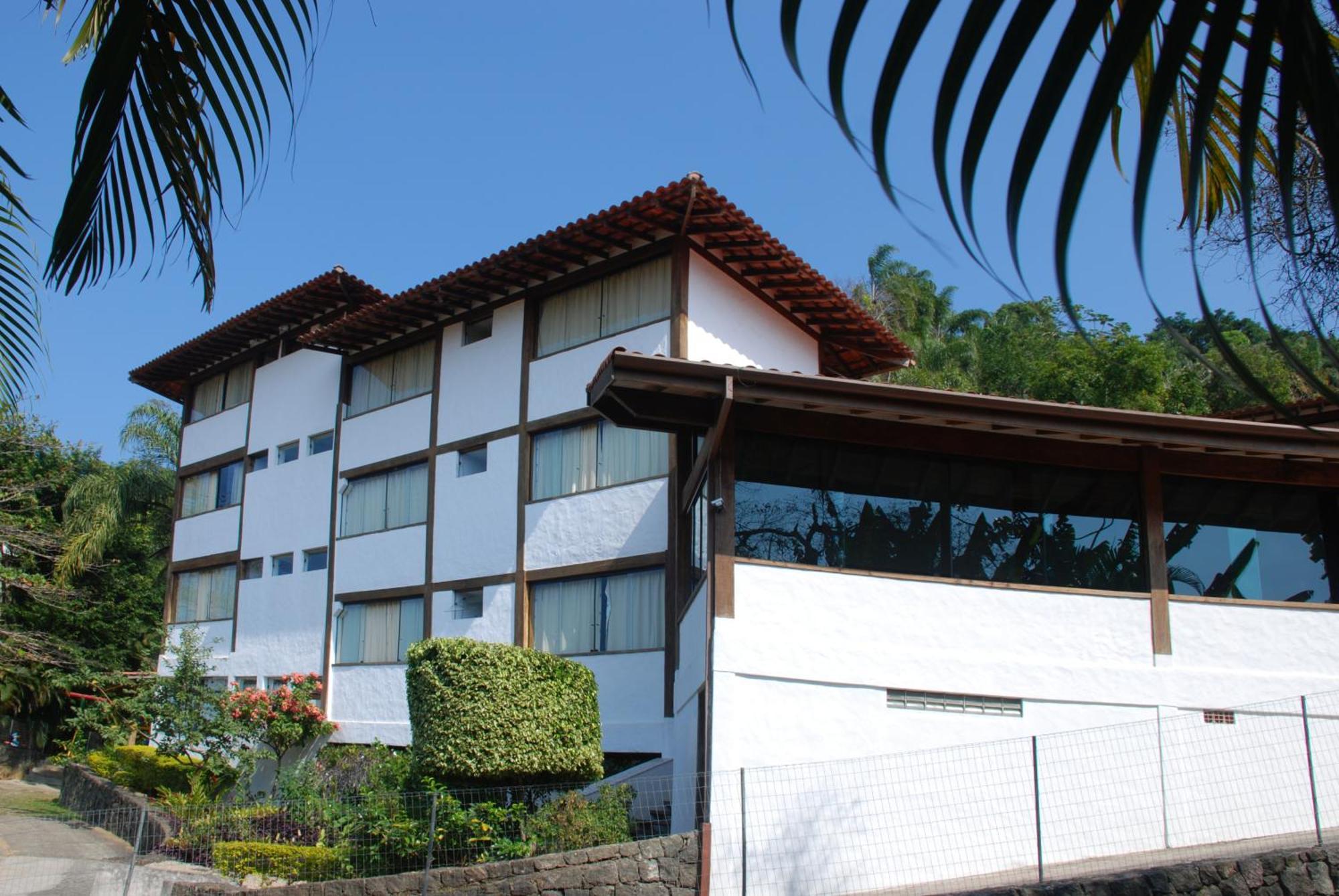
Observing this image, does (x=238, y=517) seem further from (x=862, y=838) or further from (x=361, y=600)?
(x=862, y=838)

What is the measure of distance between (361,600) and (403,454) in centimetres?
292

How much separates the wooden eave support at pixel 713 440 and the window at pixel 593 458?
158 centimetres

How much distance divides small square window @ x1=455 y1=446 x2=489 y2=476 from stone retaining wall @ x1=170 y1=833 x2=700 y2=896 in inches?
386

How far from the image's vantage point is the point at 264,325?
26344 mm

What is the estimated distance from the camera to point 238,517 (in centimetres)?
2698

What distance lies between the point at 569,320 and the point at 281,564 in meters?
9.83

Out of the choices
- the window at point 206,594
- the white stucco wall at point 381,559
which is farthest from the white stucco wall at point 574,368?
the window at point 206,594

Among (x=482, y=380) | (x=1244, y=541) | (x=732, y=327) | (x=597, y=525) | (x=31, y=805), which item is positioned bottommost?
(x=31, y=805)

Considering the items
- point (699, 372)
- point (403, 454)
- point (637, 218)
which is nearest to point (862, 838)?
point (699, 372)

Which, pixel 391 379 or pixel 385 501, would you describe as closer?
pixel 385 501

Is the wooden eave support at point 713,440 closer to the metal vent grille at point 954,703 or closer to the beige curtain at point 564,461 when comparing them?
the beige curtain at point 564,461

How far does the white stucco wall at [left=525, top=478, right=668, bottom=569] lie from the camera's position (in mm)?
17594

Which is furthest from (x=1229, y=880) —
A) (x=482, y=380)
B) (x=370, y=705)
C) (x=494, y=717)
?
(x=370, y=705)

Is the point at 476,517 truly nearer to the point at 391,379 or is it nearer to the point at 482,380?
the point at 482,380
